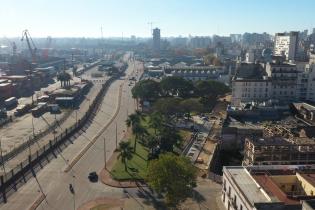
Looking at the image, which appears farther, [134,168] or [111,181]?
[134,168]

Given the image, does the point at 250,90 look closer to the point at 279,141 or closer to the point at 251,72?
the point at 251,72

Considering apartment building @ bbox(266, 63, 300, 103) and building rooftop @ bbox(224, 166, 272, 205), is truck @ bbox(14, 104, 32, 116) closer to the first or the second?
apartment building @ bbox(266, 63, 300, 103)

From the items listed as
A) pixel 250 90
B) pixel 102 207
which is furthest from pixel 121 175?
pixel 250 90

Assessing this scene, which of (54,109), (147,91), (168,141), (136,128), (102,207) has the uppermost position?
(147,91)

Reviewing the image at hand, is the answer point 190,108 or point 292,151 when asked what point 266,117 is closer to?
point 190,108

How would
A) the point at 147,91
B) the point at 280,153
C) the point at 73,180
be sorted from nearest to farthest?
the point at 73,180
the point at 280,153
the point at 147,91

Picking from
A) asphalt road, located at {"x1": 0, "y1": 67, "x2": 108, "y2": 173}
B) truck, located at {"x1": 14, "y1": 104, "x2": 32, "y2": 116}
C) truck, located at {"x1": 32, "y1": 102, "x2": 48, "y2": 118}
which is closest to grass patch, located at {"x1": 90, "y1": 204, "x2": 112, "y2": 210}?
asphalt road, located at {"x1": 0, "y1": 67, "x2": 108, "y2": 173}

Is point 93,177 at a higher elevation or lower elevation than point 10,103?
lower

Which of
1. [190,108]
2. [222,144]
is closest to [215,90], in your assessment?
[190,108]
